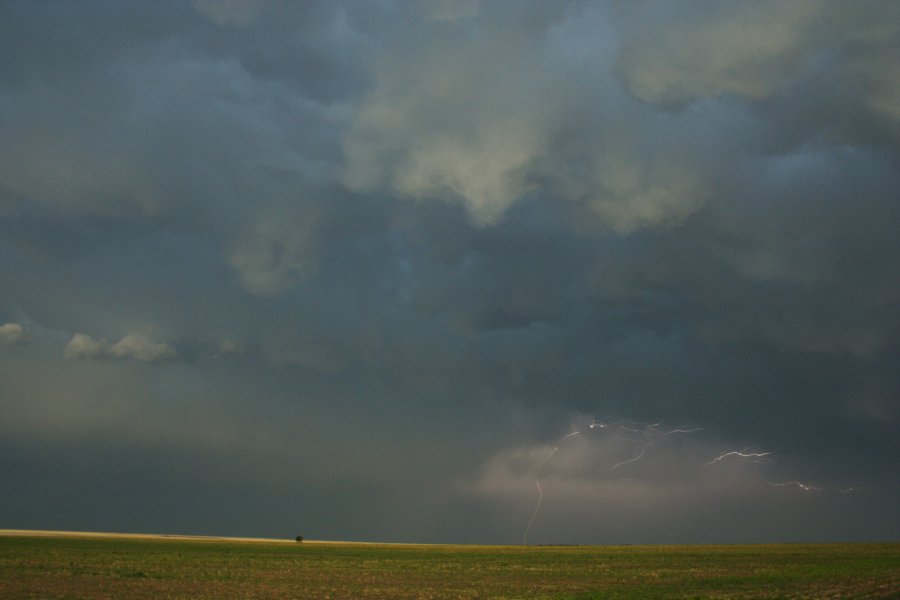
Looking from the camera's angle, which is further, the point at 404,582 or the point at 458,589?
the point at 404,582

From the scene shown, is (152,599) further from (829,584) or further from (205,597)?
(829,584)

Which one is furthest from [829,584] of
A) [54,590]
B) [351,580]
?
[54,590]

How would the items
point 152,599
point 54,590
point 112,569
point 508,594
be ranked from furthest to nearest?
→ point 112,569 < point 508,594 < point 54,590 < point 152,599

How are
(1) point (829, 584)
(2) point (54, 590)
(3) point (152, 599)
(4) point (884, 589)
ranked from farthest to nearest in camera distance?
(1) point (829, 584) < (4) point (884, 589) < (2) point (54, 590) < (3) point (152, 599)

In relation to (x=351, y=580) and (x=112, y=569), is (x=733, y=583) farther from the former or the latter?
(x=112, y=569)

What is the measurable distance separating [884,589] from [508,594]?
2053 centimetres

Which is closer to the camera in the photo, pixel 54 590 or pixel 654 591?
pixel 54 590

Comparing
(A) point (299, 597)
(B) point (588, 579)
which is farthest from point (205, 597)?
(B) point (588, 579)

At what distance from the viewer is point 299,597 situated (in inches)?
1275

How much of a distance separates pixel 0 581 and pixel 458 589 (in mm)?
23931

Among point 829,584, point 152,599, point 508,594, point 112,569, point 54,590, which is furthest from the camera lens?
point 112,569

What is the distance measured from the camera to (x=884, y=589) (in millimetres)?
37250

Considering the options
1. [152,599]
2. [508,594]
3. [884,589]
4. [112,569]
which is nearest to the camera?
[152,599]

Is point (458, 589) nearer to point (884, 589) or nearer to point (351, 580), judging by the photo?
point (351, 580)
